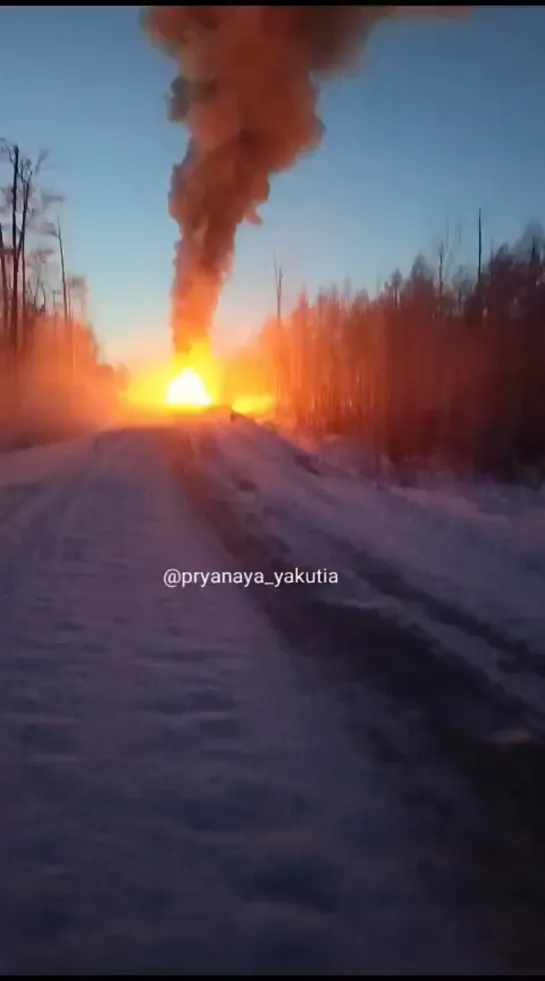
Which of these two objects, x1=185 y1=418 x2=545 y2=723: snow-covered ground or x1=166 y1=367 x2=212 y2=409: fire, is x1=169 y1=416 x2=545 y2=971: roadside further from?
x1=166 y1=367 x2=212 y2=409: fire

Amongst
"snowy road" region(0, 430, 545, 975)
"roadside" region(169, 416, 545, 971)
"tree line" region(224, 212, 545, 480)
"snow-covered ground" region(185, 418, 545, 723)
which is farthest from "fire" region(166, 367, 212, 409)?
"snowy road" region(0, 430, 545, 975)

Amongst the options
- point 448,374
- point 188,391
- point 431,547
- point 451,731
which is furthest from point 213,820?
point 188,391

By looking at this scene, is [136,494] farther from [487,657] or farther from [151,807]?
[151,807]

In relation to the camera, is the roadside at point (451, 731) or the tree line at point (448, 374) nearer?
the roadside at point (451, 731)

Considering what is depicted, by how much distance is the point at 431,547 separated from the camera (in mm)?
9086

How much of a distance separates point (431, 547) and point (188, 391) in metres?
28.6

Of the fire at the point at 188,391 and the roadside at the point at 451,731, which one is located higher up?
the fire at the point at 188,391

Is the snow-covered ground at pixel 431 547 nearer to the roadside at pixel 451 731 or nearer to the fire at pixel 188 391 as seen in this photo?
the roadside at pixel 451 731

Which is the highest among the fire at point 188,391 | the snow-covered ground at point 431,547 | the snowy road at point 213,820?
the fire at point 188,391

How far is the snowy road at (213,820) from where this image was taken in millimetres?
2535

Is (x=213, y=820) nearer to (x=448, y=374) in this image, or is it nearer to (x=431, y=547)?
(x=431, y=547)

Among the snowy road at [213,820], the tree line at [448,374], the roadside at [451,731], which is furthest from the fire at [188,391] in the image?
the snowy road at [213,820]

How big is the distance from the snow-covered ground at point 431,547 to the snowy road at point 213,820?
102cm

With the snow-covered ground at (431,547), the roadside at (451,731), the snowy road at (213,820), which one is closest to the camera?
the snowy road at (213,820)
